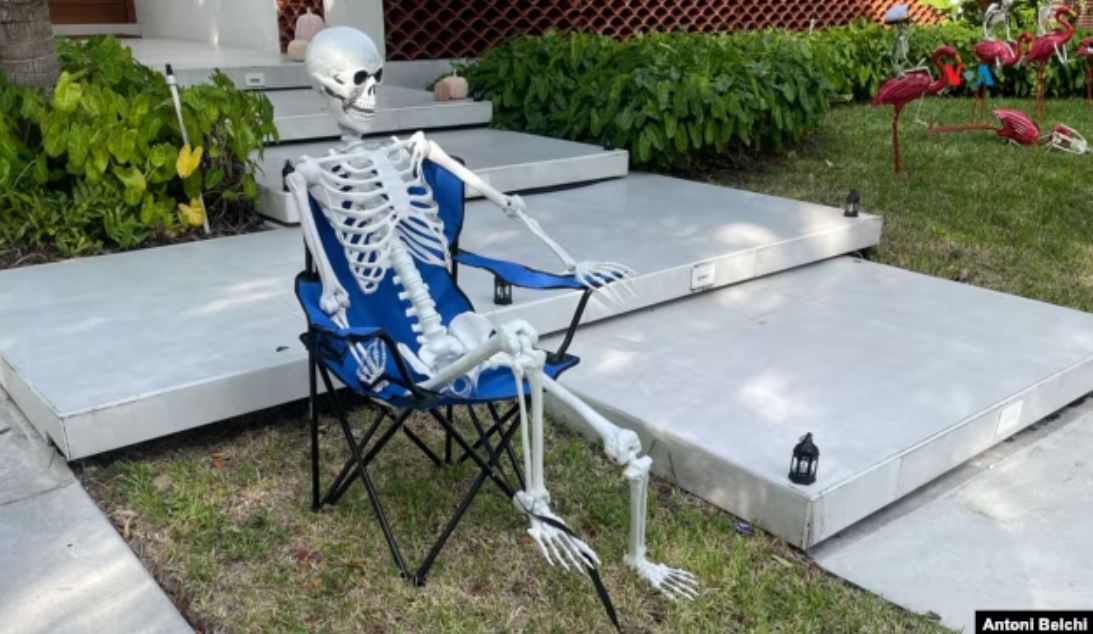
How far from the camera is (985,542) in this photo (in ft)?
8.77

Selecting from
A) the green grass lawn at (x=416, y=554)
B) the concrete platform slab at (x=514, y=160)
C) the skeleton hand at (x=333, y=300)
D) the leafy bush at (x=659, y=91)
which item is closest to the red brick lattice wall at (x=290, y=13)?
the leafy bush at (x=659, y=91)

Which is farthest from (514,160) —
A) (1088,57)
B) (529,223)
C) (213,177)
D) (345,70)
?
(1088,57)

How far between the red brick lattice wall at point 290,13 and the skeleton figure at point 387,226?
594 cm

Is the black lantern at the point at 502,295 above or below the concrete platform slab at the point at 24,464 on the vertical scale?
above

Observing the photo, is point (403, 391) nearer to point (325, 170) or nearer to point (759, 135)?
point (325, 170)

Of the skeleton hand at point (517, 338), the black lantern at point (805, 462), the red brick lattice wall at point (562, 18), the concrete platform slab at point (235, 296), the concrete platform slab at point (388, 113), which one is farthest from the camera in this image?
the red brick lattice wall at point (562, 18)

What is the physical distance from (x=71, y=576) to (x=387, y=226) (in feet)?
3.68

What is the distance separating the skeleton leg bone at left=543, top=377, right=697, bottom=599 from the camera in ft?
6.84

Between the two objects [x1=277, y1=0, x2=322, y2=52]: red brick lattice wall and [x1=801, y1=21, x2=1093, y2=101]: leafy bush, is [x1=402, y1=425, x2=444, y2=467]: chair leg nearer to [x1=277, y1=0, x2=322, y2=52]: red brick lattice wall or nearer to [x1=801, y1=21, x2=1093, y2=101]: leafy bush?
[x1=277, y1=0, x2=322, y2=52]: red brick lattice wall

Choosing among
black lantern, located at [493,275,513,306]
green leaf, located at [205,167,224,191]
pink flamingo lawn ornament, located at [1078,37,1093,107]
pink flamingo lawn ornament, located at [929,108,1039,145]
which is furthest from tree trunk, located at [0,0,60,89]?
pink flamingo lawn ornament, located at [1078,37,1093,107]

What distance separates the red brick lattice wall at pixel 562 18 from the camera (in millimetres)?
7871

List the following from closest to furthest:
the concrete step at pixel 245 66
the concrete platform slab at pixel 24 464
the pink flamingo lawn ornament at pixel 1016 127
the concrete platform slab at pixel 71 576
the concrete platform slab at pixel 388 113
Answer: the concrete platform slab at pixel 71 576, the concrete platform slab at pixel 24 464, the concrete platform slab at pixel 388 113, the concrete step at pixel 245 66, the pink flamingo lawn ornament at pixel 1016 127

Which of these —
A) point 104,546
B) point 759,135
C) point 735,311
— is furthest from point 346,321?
point 759,135

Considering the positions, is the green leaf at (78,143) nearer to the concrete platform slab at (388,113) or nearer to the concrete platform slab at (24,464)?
the concrete platform slab at (24,464)
